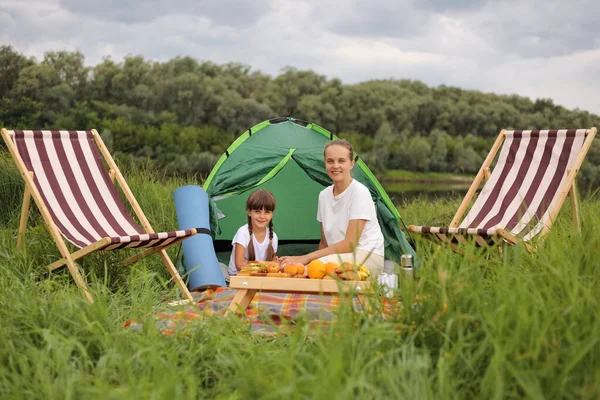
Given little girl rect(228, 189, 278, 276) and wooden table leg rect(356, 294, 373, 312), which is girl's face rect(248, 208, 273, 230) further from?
wooden table leg rect(356, 294, 373, 312)

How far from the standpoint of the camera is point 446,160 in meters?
26.0

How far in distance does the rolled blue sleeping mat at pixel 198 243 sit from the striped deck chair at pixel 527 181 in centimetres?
133

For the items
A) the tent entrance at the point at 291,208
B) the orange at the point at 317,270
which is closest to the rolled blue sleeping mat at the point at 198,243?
the tent entrance at the point at 291,208

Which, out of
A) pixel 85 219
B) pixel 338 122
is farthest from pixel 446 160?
pixel 85 219

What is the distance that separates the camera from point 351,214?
13.3 feet

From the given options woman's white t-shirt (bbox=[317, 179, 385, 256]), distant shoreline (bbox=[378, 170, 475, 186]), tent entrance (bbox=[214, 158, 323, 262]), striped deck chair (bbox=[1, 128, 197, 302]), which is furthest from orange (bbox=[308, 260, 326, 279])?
distant shoreline (bbox=[378, 170, 475, 186])

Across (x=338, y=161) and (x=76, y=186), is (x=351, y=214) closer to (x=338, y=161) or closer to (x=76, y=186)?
(x=338, y=161)

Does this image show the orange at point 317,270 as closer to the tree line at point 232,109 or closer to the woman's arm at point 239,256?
the woman's arm at point 239,256

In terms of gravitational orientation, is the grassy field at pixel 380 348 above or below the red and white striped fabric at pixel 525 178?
below

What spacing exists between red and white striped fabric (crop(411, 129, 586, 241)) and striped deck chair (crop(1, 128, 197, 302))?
2044 mm

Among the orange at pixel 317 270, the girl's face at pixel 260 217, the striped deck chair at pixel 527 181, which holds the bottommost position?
the orange at pixel 317 270

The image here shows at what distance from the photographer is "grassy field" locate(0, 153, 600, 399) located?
77.1 inches

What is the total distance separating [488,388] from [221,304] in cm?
212

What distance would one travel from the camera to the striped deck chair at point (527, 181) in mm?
4238
